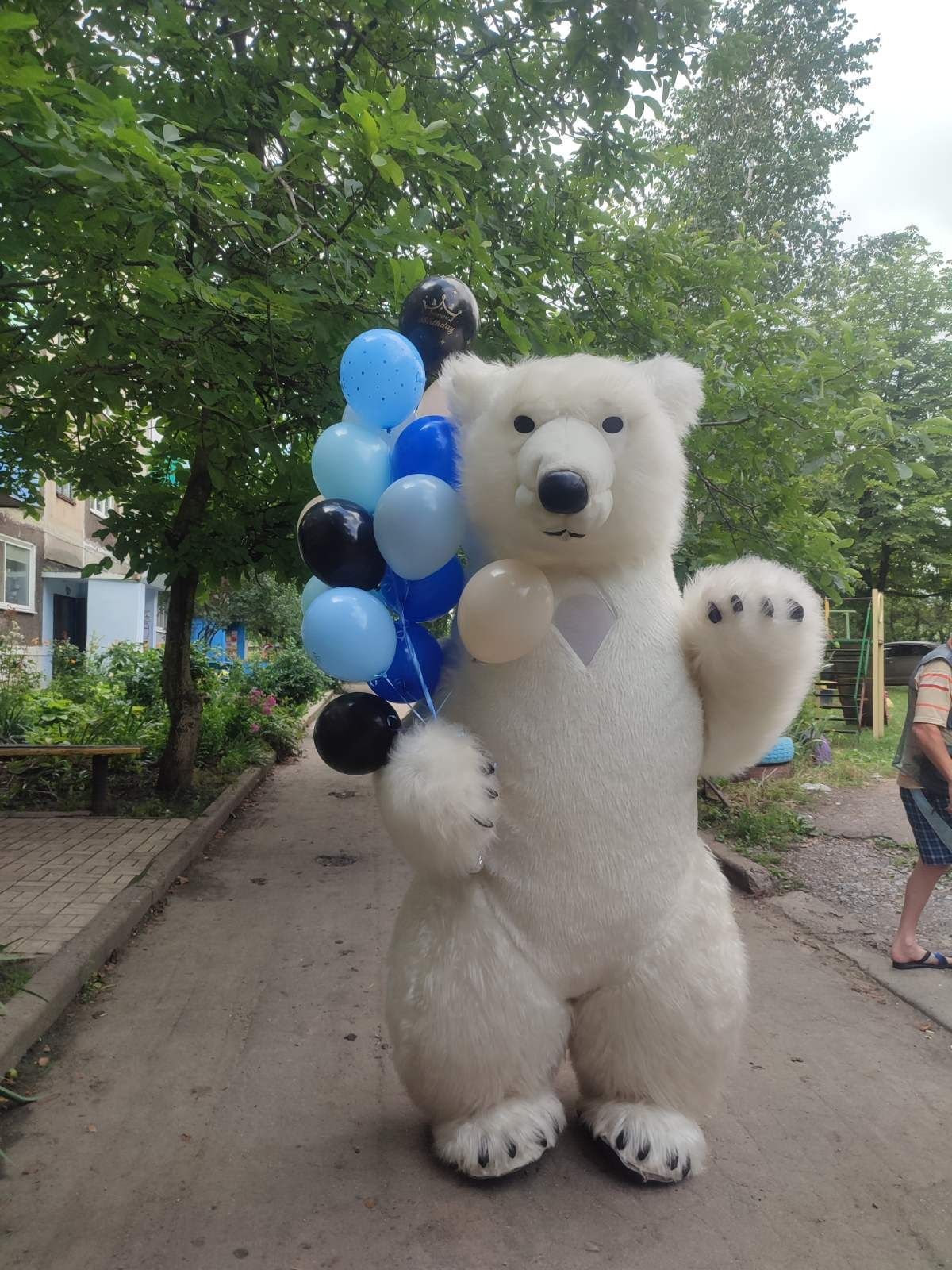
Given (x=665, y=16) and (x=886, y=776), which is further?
(x=886, y=776)

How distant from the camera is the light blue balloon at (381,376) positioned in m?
2.52

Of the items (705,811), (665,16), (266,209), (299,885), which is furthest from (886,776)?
(266,209)

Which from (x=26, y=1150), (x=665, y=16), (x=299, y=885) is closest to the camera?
(x=26, y=1150)

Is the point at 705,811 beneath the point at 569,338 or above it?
beneath

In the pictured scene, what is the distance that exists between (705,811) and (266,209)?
5.98 meters

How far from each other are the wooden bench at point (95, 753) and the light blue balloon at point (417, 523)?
5.83 m

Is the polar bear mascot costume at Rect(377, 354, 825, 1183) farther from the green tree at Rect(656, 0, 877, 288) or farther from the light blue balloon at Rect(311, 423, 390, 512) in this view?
the green tree at Rect(656, 0, 877, 288)

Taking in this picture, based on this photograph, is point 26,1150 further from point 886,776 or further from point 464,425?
point 886,776

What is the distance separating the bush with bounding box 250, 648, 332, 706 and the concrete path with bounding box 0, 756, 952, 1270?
9.37 metres

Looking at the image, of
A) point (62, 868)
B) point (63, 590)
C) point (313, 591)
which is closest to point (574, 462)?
point (313, 591)

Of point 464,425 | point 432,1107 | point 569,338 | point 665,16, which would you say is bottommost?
point 432,1107

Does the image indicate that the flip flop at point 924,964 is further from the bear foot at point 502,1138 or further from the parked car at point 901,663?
the parked car at point 901,663

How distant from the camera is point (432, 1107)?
2.38 meters

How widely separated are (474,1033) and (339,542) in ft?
4.45
